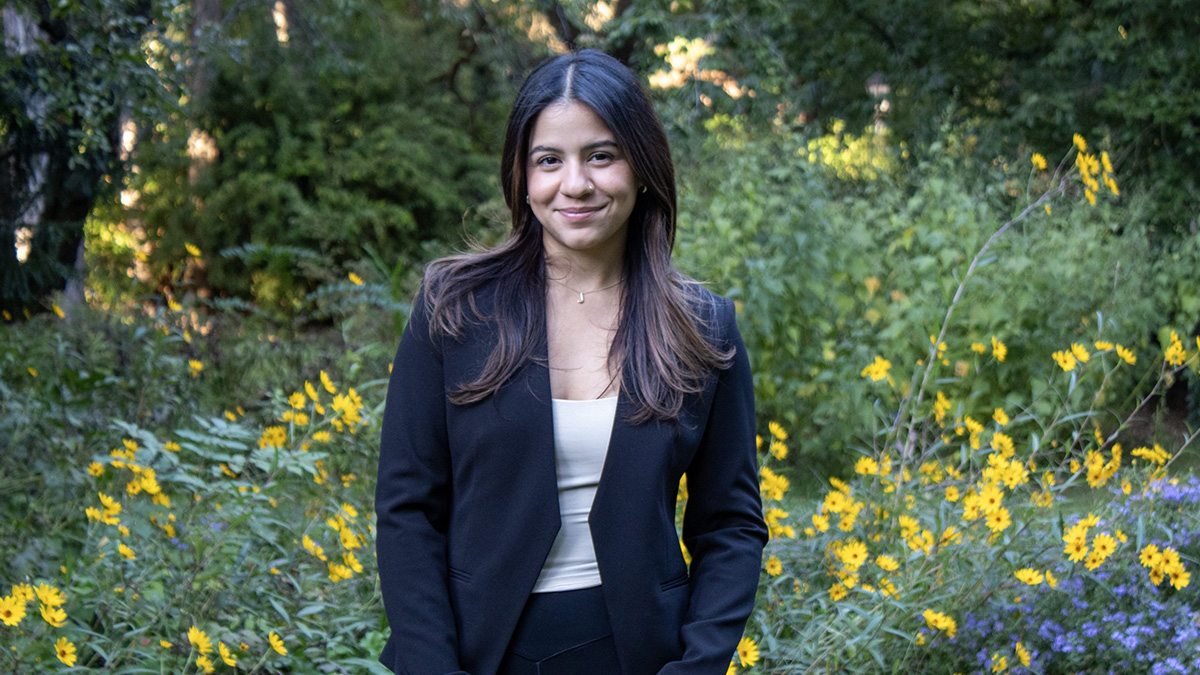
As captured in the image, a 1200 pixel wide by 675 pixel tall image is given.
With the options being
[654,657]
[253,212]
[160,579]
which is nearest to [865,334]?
[160,579]

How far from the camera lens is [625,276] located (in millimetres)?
1992

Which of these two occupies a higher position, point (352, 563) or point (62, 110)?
point (62, 110)

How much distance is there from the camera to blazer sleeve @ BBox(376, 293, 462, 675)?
1743mm

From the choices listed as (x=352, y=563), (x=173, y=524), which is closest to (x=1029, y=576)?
(x=352, y=563)

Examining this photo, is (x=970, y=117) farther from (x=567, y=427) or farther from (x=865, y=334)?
(x=567, y=427)

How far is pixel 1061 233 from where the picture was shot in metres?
6.03

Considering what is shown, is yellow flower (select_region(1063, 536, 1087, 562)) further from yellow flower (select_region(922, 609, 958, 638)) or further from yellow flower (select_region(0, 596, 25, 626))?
yellow flower (select_region(0, 596, 25, 626))

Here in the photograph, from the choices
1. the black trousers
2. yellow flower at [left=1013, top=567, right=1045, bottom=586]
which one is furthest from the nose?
yellow flower at [left=1013, top=567, right=1045, bottom=586]

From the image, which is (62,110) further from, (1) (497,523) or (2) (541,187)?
(1) (497,523)

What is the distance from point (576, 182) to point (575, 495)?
17.2 inches

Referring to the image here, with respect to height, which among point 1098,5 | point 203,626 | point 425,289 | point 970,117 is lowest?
point 203,626

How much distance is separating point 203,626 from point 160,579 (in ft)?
0.98

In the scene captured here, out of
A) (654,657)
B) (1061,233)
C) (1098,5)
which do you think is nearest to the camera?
(654,657)

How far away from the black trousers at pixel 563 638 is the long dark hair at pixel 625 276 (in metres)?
0.28
